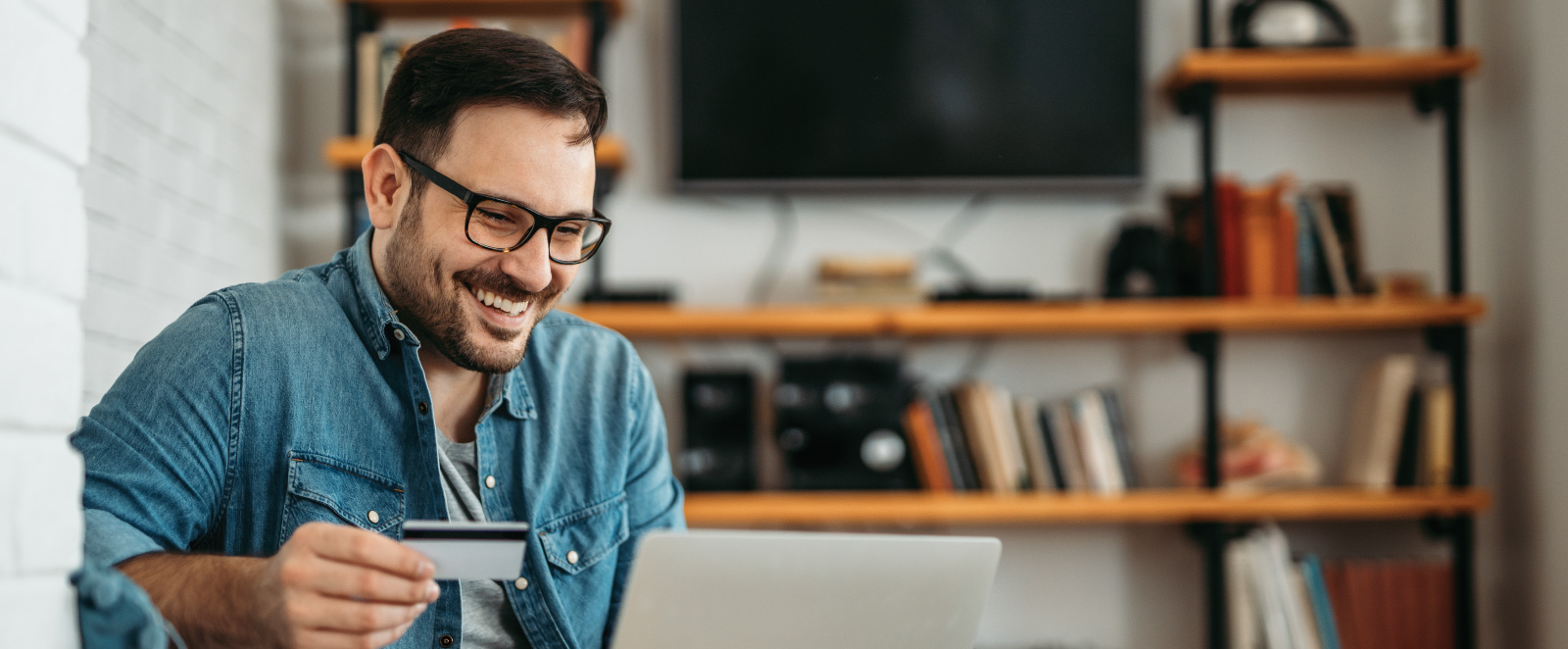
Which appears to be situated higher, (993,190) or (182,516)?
(993,190)

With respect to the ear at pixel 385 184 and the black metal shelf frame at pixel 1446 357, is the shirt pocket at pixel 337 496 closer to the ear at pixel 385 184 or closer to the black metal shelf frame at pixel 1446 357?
the ear at pixel 385 184

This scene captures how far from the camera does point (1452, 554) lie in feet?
7.31

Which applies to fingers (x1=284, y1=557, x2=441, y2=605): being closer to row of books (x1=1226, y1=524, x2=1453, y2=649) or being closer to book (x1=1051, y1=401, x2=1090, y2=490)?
book (x1=1051, y1=401, x2=1090, y2=490)

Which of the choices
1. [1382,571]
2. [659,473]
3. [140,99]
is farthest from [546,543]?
[1382,571]

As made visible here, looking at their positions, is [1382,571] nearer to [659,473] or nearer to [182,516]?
[659,473]

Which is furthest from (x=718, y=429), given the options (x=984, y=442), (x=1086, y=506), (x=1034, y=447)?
(x=1086, y=506)

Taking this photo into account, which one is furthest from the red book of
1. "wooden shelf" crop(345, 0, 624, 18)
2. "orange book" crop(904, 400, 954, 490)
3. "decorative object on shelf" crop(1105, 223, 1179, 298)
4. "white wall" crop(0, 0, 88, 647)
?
"white wall" crop(0, 0, 88, 647)

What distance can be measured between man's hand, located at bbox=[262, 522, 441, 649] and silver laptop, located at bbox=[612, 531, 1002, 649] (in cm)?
15

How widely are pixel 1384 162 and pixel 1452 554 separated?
0.87m

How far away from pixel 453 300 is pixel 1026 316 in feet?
4.49

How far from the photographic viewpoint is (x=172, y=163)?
6.47 ft

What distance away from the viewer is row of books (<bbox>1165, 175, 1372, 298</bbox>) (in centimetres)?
225

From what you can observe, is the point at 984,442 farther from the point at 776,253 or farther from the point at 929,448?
the point at 776,253

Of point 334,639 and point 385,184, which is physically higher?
point 385,184
